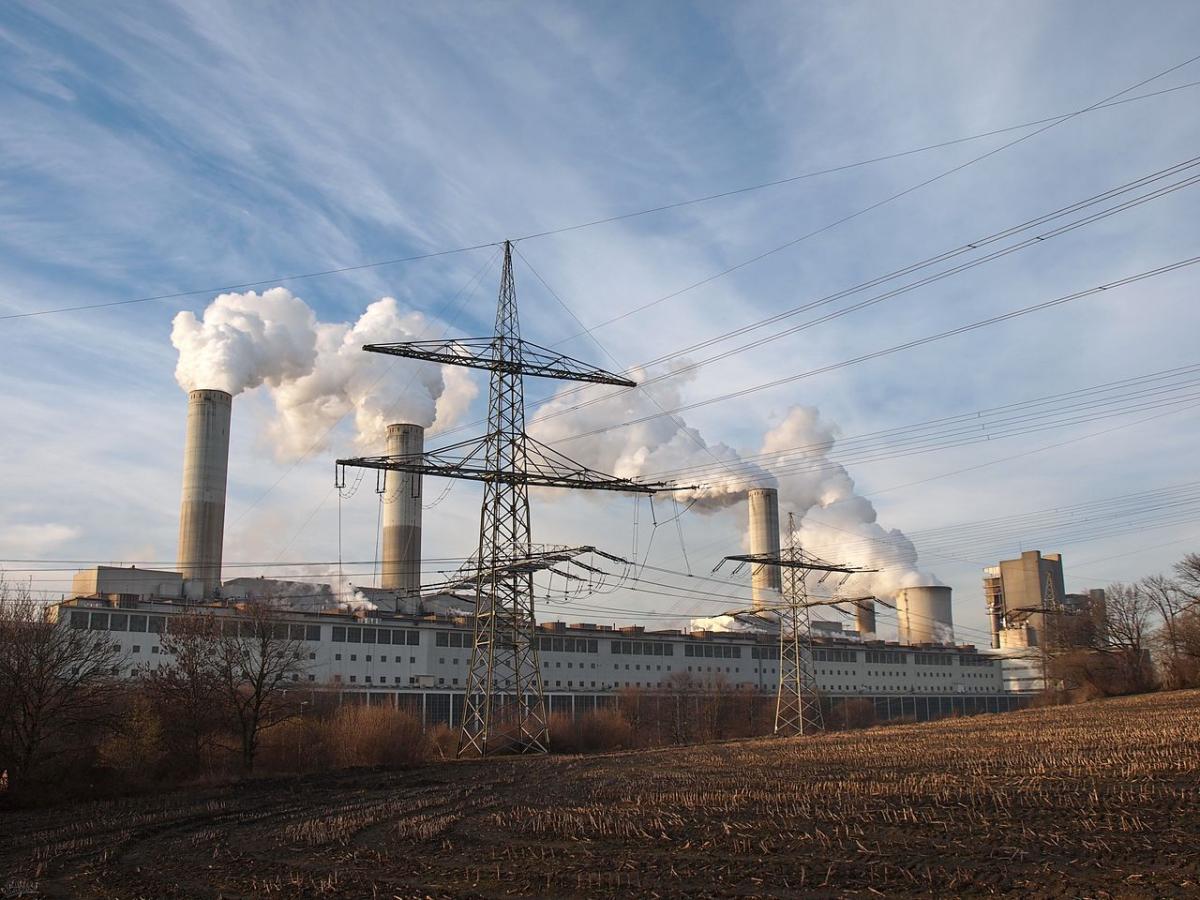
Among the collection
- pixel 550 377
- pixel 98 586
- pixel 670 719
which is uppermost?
pixel 550 377

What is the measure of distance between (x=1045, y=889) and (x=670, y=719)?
5751 centimetres

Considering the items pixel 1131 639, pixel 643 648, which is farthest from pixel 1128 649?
pixel 643 648

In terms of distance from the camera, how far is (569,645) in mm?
72938

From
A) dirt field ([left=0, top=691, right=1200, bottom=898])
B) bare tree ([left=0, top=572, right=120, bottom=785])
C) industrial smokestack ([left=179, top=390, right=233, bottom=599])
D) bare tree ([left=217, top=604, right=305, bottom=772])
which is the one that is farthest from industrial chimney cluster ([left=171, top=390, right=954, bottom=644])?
dirt field ([left=0, top=691, right=1200, bottom=898])

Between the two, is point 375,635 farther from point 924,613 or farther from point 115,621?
point 924,613

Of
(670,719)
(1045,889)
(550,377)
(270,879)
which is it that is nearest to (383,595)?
(670,719)

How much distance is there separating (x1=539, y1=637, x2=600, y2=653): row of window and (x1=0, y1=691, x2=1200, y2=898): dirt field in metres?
44.2

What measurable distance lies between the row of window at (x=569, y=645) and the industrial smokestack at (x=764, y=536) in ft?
57.4

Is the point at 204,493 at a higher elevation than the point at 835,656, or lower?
higher

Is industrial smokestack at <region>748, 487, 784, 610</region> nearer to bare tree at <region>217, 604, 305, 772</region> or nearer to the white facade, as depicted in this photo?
the white facade

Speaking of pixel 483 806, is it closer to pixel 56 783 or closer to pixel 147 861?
pixel 147 861

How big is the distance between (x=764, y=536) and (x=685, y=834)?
7141cm

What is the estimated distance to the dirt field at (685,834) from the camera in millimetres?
11258

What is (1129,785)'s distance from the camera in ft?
56.2
